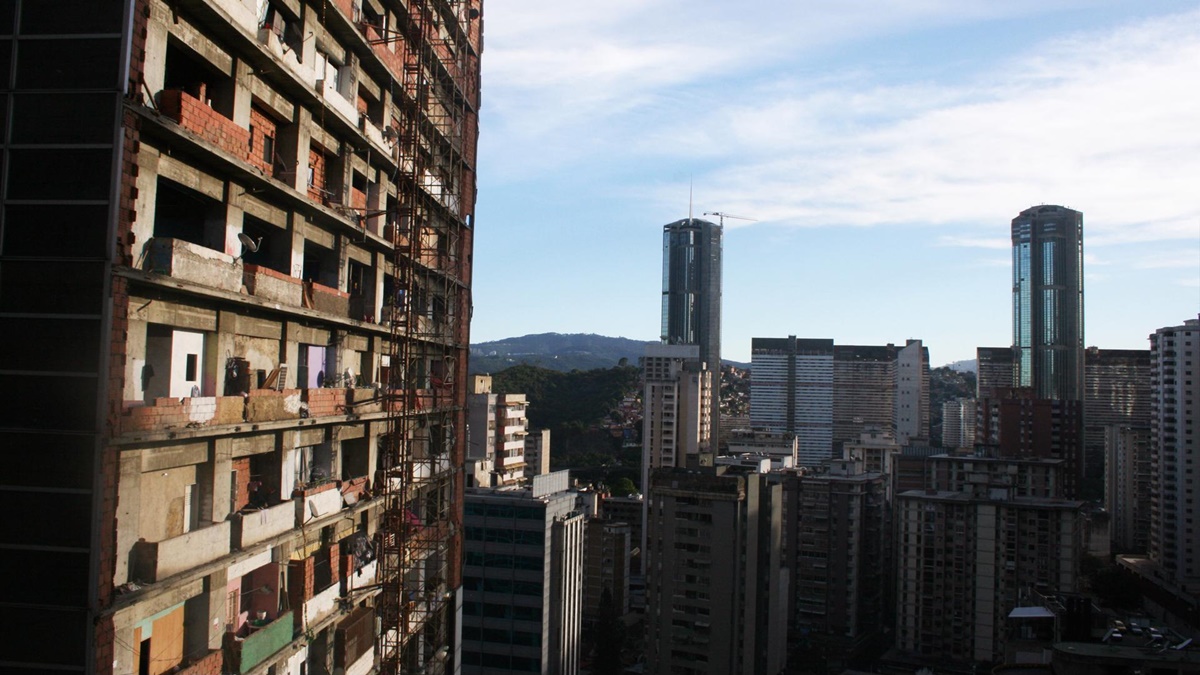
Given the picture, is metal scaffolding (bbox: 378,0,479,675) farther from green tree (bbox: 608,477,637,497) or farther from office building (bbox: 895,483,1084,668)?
green tree (bbox: 608,477,637,497)

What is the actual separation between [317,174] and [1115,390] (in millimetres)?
121983

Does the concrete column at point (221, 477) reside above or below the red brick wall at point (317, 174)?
below

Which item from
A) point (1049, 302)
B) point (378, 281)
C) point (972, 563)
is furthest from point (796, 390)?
point (378, 281)

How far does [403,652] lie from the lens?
40.0ft

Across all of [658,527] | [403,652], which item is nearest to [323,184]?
[403,652]

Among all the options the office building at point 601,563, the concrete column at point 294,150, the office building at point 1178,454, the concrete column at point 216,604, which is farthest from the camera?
the office building at point 1178,454

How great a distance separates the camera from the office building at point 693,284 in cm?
18138

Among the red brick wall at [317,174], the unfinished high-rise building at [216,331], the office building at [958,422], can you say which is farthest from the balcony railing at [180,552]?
the office building at [958,422]

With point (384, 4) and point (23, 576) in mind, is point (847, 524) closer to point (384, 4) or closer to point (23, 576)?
point (384, 4)

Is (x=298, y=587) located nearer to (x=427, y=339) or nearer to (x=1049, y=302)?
(x=427, y=339)

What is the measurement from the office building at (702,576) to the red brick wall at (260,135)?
31.8m

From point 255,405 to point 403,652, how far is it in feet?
17.9

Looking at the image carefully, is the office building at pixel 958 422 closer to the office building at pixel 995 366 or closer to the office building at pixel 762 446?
the office building at pixel 995 366

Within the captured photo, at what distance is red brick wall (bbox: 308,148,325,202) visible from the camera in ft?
31.3
